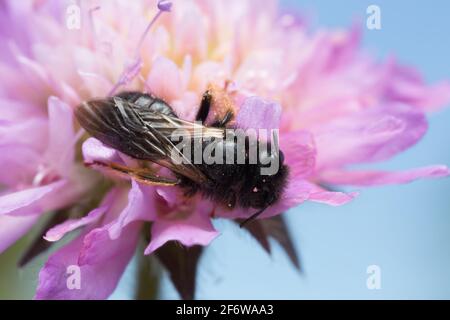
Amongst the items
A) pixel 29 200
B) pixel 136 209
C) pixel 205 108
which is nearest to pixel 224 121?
pixel 205 108

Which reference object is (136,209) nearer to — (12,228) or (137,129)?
(137,129)

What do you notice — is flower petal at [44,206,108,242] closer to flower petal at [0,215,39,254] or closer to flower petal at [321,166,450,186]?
flower petal at [0,215,39,254]

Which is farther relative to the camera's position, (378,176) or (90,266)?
(378,176)

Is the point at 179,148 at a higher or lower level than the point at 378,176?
higher

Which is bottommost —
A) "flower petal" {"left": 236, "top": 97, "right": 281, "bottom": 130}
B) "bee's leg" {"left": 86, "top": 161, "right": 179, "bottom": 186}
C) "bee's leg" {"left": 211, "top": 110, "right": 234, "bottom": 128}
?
"bee's leg" {"left": 86, "top": 161, "right": 179, "bottom": 186}

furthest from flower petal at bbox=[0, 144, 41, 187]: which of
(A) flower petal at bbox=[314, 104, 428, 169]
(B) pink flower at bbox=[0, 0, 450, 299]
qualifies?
(A) flower petal at bbox=[314, 104, 428, 169]

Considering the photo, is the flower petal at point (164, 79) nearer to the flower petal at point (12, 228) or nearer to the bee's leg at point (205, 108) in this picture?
the bee's leg at point (205, 108)

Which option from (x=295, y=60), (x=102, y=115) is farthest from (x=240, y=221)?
(x=295, y=60)
